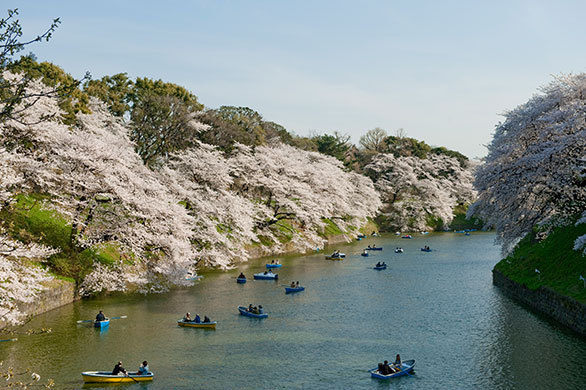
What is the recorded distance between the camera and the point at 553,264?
37250mm

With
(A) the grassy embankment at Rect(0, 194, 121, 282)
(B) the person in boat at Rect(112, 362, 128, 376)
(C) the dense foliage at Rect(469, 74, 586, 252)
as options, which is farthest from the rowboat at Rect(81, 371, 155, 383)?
(C) the dense foliage at Rect(469, 74, 586, 252)

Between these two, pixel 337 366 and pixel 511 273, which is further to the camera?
pixel 511 273

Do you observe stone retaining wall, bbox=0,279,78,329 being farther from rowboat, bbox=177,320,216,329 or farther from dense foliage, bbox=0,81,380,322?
rowboat, bbox=177,320,216,329

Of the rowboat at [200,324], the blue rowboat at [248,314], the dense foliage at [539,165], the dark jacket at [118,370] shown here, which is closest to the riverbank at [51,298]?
the dark jacket at [118,370]

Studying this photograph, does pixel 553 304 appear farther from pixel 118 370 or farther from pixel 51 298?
pixel 51 298

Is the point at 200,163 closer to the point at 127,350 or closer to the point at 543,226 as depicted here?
the point at 127,350

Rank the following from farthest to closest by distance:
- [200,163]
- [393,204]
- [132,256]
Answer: [393,204], [200,163], [132,256]

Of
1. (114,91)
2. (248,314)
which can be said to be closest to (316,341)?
(248,314)

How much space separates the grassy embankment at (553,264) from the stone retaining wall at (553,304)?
1.27ft

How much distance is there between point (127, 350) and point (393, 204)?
92.5 m

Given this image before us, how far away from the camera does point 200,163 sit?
53875 millimetres

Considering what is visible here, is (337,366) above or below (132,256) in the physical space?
below

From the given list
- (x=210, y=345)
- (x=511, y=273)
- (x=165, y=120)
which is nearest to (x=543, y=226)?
(x=511, y=273)

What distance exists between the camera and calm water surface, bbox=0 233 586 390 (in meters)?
23.4
